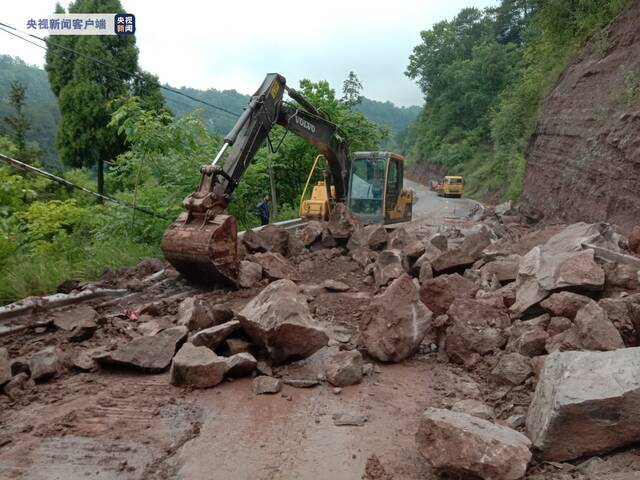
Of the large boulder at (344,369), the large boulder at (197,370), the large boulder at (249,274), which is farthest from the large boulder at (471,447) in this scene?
the large boulder at (249,274)

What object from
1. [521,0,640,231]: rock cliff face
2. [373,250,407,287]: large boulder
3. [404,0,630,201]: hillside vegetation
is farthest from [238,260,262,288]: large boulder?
[404,0,630,201]: hillside vegetation

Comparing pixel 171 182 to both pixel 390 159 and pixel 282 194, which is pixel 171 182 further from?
pixel 282 194

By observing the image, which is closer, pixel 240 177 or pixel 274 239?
pixel 240 177

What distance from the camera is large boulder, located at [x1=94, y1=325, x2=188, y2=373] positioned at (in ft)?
14.7

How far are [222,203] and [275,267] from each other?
129 centimetres

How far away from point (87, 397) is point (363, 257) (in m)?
5.40

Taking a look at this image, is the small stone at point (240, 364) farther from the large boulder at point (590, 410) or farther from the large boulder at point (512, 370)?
the large boulder at point (590, 410)

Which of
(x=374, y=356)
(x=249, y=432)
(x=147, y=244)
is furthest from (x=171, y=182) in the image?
(x=249, y=432)

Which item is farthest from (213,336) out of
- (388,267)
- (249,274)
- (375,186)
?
(375,186)

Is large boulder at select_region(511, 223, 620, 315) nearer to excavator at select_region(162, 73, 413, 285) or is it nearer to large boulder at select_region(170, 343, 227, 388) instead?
large boulder at select_region(170, 343, 227, 388)

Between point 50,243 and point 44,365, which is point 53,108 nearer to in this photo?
point 50,243

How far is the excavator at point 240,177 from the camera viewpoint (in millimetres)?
6758

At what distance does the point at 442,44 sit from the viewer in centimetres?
5784

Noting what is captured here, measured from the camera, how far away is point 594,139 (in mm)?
11023
